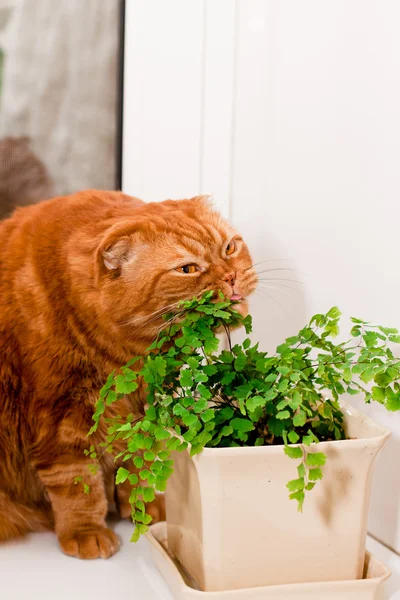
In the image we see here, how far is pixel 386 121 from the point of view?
1164 mm

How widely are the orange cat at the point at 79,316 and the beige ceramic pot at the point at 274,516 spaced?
26 cm

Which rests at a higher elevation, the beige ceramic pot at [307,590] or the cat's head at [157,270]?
the cat's head at [157,270]

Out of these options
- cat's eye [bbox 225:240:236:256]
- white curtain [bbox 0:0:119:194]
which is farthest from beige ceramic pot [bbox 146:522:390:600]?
white curtain [bbox 0:0:119:194]

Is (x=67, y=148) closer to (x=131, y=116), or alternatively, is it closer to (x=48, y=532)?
(x=131, y=116)

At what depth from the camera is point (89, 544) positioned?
3.87 feet

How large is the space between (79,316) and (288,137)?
611mm

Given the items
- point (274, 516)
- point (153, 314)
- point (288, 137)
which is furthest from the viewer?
point (288, 137)

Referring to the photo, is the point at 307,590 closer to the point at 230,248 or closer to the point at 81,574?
the point at 81,574

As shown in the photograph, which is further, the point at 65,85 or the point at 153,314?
the point at 65,85

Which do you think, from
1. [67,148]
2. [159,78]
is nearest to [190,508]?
[67,148]

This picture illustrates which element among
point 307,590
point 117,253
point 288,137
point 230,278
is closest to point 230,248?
point 230,278

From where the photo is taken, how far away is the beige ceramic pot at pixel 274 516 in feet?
3.10

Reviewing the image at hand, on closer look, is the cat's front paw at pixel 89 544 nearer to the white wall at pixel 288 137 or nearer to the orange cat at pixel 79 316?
the orange cat at pixel 79 316

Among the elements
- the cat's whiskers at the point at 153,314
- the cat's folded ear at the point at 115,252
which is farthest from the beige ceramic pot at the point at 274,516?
the cat's folded ear at the point at 115,252
